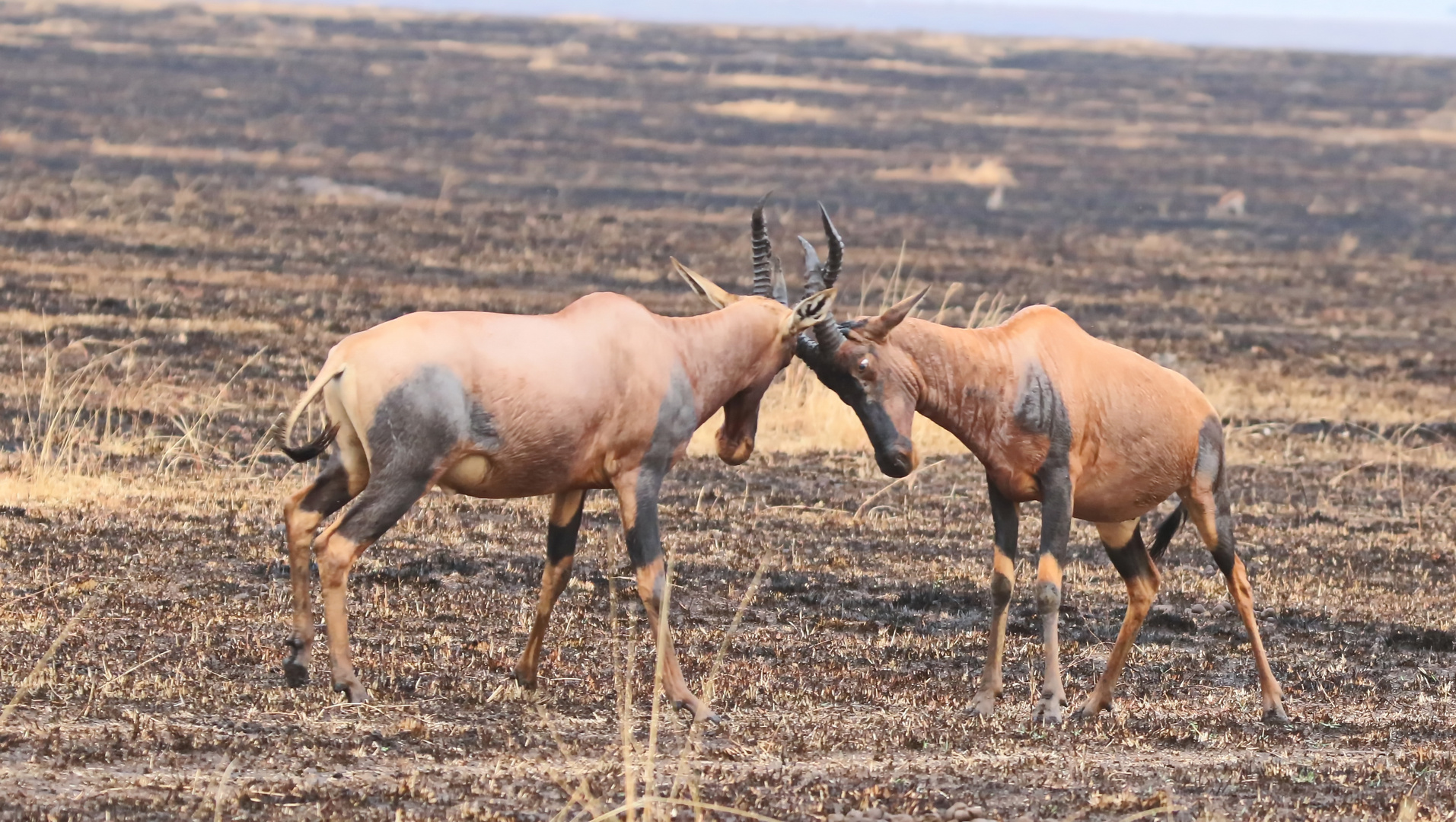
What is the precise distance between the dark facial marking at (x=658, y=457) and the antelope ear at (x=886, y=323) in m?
0.75

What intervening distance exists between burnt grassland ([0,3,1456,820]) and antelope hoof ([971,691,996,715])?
0.55 ft

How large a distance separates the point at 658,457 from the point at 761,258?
41.2 inches

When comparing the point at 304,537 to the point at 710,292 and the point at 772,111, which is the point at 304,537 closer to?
the point at 710,292

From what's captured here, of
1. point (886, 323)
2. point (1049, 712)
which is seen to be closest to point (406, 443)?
point (886, 323)

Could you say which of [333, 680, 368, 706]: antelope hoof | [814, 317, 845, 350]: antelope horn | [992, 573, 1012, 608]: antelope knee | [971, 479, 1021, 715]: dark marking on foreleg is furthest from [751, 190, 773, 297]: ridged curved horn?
[333, 680, 368, 706]: antelope hoof

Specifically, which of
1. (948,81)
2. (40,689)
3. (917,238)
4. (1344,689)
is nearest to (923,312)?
(917,238)

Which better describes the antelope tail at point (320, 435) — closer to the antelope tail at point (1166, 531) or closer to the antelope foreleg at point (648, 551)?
the antelope foreleg at point (648, 551)

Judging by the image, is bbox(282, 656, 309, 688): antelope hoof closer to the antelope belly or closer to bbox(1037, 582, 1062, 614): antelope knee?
the antelope belly

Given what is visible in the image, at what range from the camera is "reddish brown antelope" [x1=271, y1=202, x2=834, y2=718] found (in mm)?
7586

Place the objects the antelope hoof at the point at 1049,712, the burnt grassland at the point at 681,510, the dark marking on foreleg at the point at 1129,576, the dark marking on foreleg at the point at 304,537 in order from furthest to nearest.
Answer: the dark marking on foreleg at the point at 1129,576 → the antelope hoof at the point at 1049,712 → the dark marking on foreleg at the point at 304,537 → the burnt grassland at the point at 681,510

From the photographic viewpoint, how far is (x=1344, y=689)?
9266 millimetres

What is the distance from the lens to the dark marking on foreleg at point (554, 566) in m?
8.24

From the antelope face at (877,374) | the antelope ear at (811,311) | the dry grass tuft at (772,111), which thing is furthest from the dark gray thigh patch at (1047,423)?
the dry grass tuft at (772,111)

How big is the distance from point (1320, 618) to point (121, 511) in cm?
648
